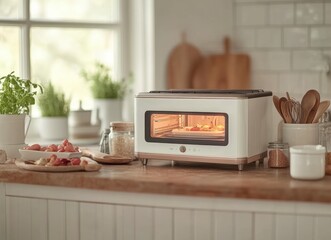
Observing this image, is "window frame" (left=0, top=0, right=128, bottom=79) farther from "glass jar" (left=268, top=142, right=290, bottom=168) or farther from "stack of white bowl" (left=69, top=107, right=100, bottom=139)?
"glass jar" (left=268, top=142, right=290, bottom=168)

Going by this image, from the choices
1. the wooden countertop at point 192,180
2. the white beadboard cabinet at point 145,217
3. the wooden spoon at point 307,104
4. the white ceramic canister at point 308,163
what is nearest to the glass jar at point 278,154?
the wooden countertop at point 192,180

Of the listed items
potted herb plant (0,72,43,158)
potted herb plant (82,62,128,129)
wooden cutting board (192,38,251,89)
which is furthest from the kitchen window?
potted herb plant (0,72,43,158)

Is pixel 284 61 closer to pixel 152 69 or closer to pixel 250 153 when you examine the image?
pixel 152 69

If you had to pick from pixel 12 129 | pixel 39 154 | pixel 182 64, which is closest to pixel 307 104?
pixel 39 154

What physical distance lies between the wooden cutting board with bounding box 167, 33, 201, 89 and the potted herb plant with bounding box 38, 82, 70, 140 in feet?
2.18

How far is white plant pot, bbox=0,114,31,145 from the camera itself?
10.6ft

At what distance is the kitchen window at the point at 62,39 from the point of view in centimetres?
441

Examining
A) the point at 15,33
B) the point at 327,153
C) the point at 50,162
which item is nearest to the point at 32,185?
the point at 50,162

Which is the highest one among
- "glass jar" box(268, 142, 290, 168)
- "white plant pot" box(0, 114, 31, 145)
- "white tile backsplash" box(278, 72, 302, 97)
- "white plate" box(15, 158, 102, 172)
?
"white tile backsplash" box(278, 72, 302, 97)

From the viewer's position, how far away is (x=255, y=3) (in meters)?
4.55

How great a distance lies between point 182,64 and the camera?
15.0ft

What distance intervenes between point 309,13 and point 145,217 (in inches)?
85.8

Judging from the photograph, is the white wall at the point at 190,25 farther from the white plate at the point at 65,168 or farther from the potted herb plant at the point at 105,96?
the white plate at the point at 65,168

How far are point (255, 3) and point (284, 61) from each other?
1.30 feet
